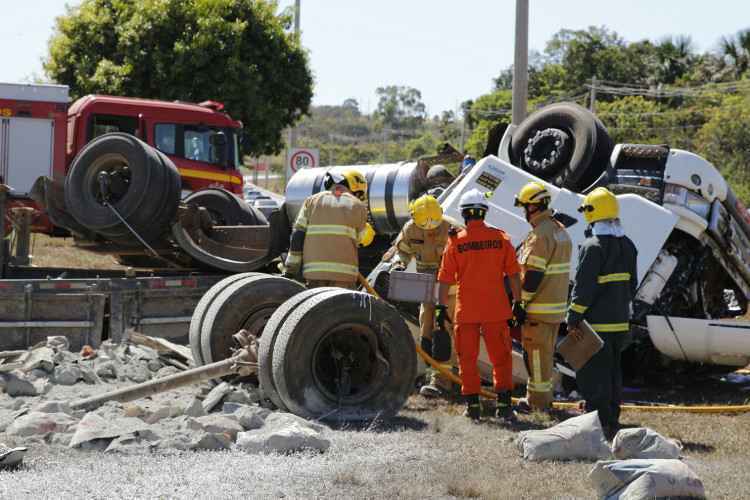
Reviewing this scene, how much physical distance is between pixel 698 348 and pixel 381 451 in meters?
4.02

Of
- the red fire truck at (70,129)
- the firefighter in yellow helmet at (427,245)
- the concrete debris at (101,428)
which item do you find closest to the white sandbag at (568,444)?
the concrete debris at (101,428)

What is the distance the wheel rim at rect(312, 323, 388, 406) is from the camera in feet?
24.9

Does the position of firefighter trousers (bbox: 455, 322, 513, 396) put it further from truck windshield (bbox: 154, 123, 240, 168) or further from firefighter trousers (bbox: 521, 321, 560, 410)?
truck windshield (bbox: 154, 123, 240, 168)

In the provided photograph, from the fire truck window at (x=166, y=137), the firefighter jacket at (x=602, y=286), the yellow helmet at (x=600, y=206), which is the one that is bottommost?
the firefighter jacket at (x=602, y=286)

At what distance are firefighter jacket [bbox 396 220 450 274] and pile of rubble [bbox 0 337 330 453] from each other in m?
2.06

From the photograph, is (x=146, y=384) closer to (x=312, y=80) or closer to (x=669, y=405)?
(x=669, y=405)

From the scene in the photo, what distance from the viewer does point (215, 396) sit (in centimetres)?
747

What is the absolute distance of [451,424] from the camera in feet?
24.6

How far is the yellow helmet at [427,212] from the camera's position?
9.05 meters

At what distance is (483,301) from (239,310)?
2.01 meters

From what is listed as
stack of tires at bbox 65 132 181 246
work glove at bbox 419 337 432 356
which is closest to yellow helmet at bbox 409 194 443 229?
work glove at bbox 419 337 432 356

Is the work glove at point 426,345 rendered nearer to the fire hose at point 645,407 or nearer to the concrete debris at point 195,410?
the fire hose at point 645,407

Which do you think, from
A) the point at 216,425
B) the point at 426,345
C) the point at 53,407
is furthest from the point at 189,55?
the point at 216,425

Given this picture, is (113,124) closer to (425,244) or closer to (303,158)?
(303,158)
